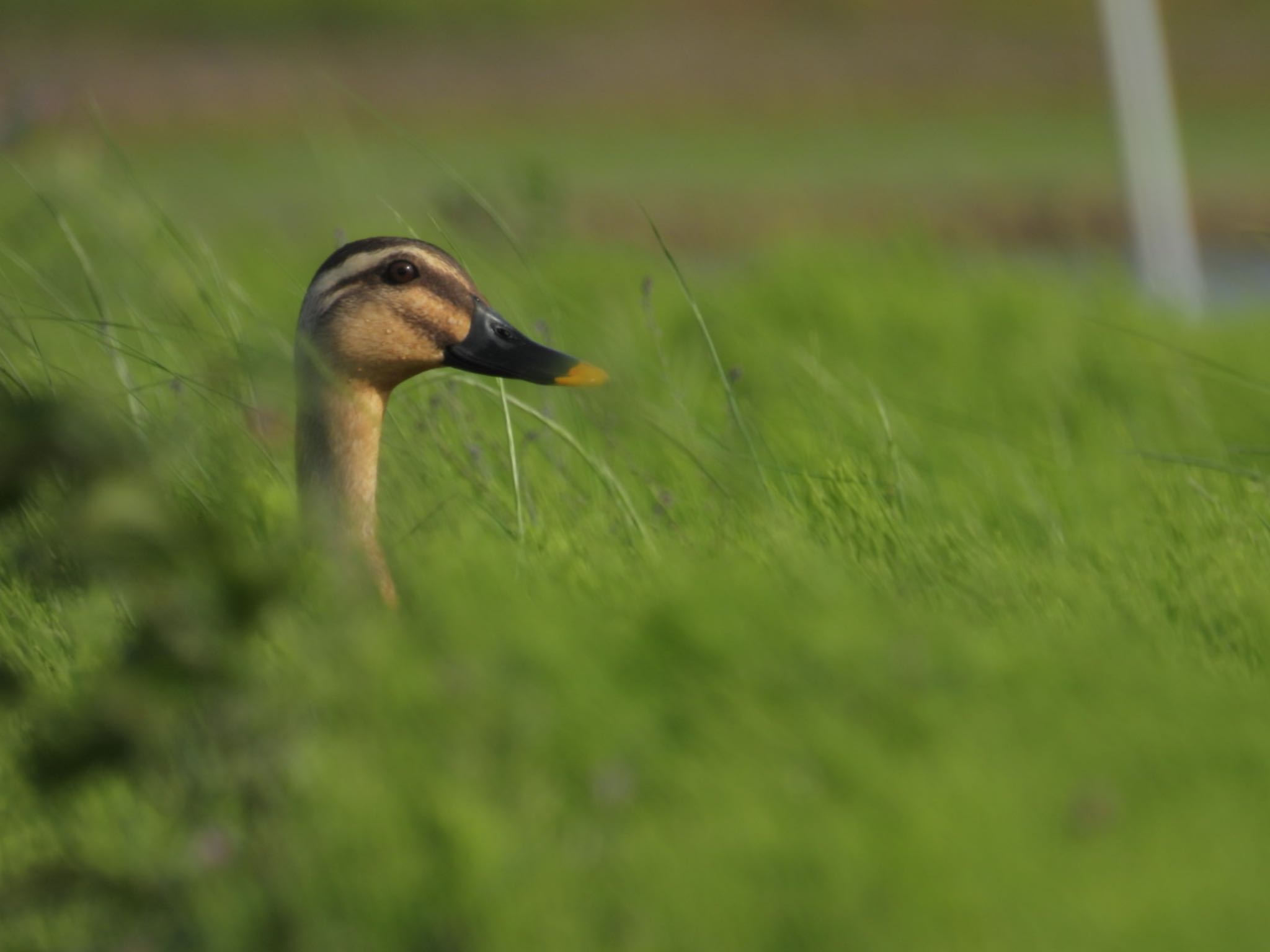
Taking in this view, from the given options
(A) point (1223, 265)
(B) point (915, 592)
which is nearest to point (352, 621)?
(B) point (915, 592)

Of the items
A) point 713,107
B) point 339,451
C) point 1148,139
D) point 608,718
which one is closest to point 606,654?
point 608,718

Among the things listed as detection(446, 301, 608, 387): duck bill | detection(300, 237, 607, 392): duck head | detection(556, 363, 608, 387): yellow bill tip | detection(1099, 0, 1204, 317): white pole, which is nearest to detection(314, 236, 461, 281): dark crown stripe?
detection(300, 237, 607, 392): duck head

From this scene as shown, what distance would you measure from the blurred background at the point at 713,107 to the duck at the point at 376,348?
26.9 feet

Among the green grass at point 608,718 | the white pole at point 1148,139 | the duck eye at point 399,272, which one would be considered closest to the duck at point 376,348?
the duck eye at point 399,272

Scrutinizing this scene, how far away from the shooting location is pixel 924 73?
1866 cm

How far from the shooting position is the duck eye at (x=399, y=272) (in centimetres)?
279

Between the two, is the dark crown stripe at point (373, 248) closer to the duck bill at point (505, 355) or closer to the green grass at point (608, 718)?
the duck bill at point (505, 355)

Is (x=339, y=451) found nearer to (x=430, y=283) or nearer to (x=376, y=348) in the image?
(x=376, y=348)

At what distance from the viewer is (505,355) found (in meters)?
2.83

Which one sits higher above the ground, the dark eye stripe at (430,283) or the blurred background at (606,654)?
the dark eye stripe at (430,283)

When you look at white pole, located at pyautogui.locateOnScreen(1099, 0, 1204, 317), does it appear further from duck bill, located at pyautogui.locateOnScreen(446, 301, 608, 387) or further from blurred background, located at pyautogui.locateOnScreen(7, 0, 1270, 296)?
duck bill, located at pyautogui.locateOnScreen(446, 301, 608, 387)

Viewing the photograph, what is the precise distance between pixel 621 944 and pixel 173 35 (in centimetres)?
1748

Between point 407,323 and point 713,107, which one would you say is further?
point 713,107

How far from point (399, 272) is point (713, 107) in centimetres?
1613
